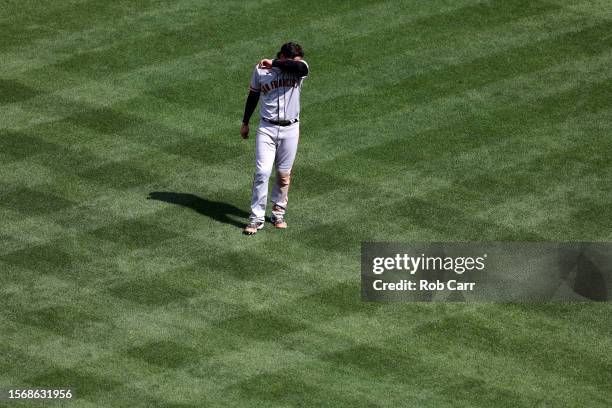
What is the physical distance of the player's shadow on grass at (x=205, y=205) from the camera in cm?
1788

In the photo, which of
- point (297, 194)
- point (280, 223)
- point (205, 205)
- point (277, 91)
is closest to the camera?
point (277, 91)

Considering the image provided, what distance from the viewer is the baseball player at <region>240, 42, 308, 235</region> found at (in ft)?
56.1

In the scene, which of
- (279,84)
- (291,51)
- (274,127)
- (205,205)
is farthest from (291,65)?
(205,205)

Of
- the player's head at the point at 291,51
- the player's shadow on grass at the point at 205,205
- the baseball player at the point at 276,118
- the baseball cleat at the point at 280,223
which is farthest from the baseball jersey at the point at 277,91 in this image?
the player's shadow on grass at the point at 205,205

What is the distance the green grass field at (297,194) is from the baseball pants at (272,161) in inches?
15.7

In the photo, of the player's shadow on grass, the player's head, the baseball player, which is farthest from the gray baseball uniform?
the player's shadow on grass

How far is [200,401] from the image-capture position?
46.0ft

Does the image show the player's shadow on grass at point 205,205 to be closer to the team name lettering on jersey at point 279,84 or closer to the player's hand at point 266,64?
the team name lettering on jersey at point 279,84

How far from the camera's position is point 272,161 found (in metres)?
17.3

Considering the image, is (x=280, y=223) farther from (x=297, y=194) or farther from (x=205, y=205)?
(x=205, y=205)

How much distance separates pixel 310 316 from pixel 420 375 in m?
1.68

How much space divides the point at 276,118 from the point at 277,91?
34 centimetres

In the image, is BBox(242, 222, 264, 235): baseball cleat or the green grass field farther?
BBox(242, 222, 264, 235): baseball cleat

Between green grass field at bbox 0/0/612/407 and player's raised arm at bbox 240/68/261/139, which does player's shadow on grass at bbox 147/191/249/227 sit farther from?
player's raised arm at bbox 240/68/261/139
